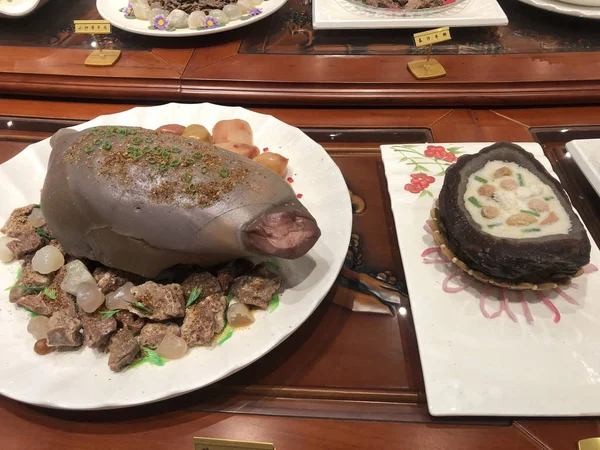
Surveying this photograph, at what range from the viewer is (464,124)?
1.46 m

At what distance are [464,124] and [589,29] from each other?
2.69ft

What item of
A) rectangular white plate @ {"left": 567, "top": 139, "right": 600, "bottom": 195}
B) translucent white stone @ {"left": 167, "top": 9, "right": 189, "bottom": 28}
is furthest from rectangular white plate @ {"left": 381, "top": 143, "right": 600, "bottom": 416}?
translucent white stone @ {"left": 167, "top": 9, "right": 189, "bottom": 28}

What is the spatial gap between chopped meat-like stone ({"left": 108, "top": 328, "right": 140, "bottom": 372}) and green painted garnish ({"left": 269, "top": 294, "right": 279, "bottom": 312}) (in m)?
0.28

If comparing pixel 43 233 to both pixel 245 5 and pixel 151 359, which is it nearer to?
pixel 151 359

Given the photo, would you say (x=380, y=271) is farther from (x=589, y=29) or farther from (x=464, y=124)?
(x=589, y=29)

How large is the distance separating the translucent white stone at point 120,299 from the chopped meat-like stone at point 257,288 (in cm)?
22

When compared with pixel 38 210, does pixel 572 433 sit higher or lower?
lower

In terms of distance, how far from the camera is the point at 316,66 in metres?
1.62

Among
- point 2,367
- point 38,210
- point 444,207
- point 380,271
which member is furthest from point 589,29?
point 2,367

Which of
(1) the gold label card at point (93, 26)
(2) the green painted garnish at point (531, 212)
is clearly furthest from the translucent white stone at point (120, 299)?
(1) the gold label card at point (93, 26)

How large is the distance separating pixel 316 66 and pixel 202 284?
1.02m

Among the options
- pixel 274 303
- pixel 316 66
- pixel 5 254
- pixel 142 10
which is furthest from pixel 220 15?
pixel 274 303

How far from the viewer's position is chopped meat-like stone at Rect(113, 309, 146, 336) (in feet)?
2.99

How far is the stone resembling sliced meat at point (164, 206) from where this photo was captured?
0.88 meters
